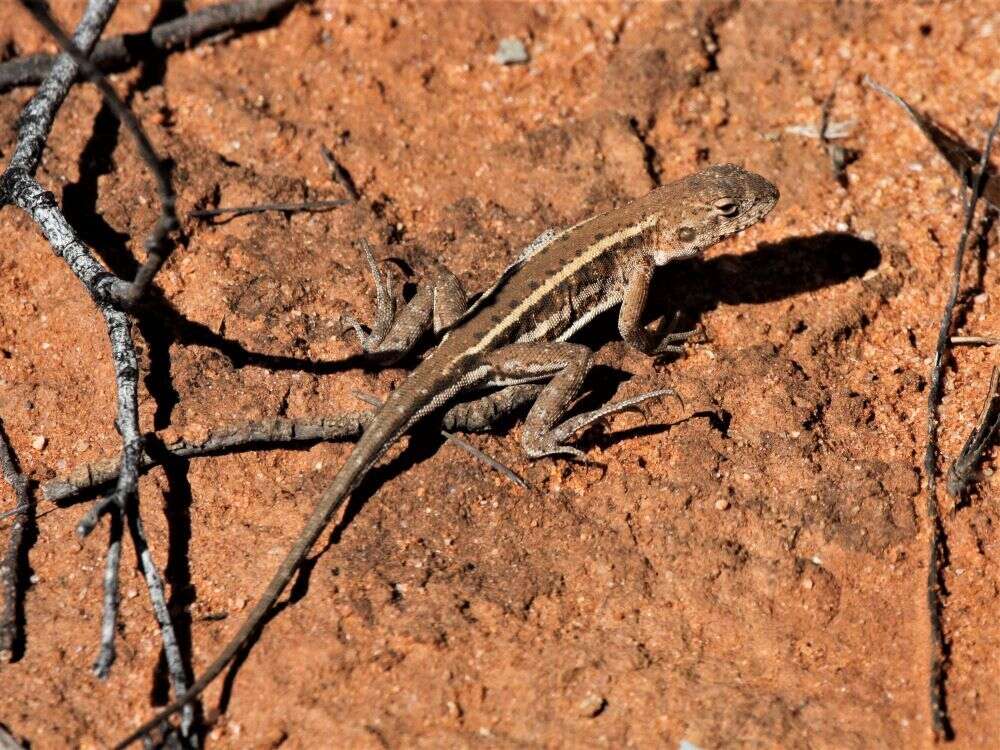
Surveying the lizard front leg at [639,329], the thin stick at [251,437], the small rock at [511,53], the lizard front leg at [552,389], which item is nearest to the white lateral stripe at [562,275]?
the lizard front leg at [552,389]

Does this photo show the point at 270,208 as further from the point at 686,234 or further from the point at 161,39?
the point at 686,234

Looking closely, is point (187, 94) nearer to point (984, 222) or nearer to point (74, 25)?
point (74, 25)

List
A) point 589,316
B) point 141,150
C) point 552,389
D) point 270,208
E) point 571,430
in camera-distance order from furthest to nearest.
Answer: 1. point 270,208
2. point 589,316
3. point 552,389
4. point 571,430
5. point 141,150

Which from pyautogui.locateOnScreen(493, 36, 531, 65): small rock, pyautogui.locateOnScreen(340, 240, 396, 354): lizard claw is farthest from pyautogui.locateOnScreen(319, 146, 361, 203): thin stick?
pyautogui.locateOnScreen(493, 36, 531, 65): small rock

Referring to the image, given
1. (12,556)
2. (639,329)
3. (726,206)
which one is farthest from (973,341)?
(12,556)

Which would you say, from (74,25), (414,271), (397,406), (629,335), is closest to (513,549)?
(397,406)

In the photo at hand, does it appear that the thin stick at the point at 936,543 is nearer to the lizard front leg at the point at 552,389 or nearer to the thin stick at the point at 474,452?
the lizard front leg at the point at 552,389
